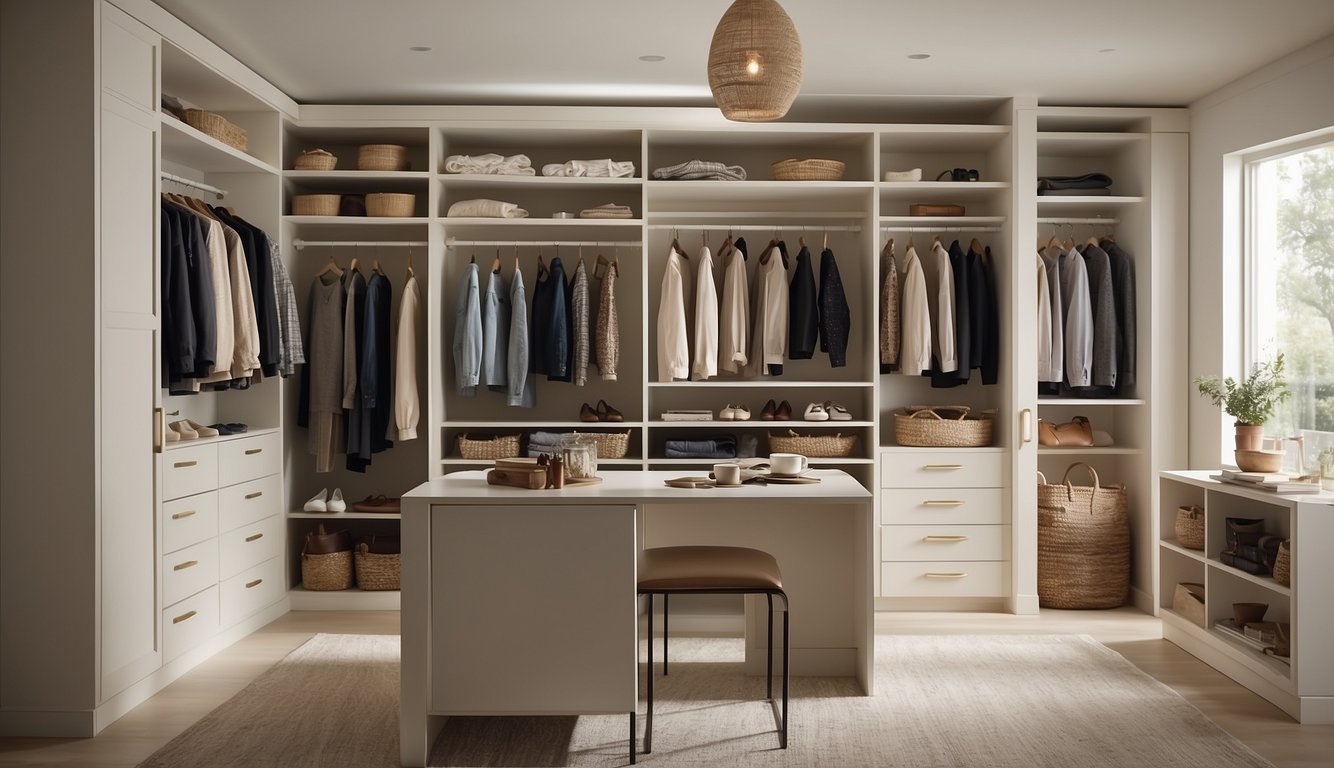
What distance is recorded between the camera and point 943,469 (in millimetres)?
5289

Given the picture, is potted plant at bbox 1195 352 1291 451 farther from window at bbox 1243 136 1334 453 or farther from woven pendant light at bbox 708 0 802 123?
woven pendant light at bbox 708 0 802 123

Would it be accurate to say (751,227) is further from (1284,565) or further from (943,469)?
(1284,565)

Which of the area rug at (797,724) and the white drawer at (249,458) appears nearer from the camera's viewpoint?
the area rug at (797,724)

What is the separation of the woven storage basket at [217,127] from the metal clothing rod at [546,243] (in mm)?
1152

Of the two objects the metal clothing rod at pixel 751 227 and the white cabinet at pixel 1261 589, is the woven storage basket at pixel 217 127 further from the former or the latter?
the white cabinet at pixel 1261 589

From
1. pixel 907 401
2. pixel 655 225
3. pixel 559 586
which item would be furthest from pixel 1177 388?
pixel 559 586

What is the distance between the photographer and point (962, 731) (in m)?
3.42

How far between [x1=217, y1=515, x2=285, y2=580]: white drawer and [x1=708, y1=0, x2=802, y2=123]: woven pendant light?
3.02 meters

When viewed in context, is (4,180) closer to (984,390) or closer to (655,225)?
(655,225)

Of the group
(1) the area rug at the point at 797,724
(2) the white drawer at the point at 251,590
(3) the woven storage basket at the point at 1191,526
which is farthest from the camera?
(2) the white drawer at the point at 251,590

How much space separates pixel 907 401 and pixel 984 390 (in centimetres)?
43

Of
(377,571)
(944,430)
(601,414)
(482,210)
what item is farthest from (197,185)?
(944,430)

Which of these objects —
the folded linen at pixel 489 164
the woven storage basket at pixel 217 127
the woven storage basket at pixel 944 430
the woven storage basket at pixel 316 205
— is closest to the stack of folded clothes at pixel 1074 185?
the woven storage basket at pixel 944 430

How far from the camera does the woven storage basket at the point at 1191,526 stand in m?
4.42
